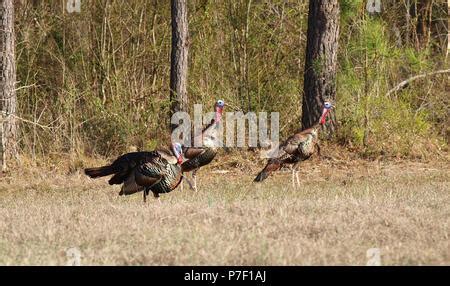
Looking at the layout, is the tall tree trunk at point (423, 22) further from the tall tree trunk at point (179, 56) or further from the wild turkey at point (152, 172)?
the wild turkey at point (152, 172)

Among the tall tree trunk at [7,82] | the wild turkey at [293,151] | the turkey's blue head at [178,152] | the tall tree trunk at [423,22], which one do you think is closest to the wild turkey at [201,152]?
the wild turkey at [293,151]

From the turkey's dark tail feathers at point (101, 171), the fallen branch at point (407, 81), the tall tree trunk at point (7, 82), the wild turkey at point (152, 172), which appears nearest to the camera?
the wild turkey at point (152, 172)

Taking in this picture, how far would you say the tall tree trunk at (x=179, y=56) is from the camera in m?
14.9

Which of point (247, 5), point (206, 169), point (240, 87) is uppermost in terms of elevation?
point (247, 5)

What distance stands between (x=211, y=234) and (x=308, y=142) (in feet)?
14.4

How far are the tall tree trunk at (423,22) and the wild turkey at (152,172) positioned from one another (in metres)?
8.74

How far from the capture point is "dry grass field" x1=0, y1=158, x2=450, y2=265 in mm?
7359

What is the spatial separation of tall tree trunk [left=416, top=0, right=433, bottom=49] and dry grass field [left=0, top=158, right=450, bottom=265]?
6186mm

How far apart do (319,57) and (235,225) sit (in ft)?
22.0

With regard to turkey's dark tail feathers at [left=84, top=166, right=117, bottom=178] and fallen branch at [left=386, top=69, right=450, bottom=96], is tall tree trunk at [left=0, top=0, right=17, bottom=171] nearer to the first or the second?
turkey's dark tail feathers at [left=84, top=166, right=117, bottom=178]
